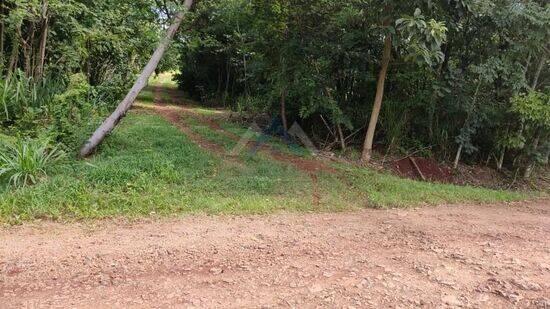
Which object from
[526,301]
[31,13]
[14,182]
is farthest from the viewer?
[31,13]

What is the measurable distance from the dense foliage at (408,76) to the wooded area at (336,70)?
0.02 metres

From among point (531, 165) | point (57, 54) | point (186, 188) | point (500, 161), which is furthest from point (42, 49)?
point (531, 165)

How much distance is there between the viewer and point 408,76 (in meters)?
8.11

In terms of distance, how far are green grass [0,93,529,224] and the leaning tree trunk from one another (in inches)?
7.8

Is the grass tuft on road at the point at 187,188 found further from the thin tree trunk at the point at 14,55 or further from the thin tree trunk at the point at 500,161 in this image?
the thin tree trunk at the point at 14,55

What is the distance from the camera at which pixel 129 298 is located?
2863 millimetres

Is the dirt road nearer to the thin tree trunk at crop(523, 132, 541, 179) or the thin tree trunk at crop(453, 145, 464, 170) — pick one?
the thin tree trunk at crop(453, 145, 464, 170)

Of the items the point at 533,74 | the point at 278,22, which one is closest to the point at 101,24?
the point at 278,22

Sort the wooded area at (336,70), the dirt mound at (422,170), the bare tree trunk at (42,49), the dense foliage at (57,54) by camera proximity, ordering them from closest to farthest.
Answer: the dense foliage at (57,54)
the wooded area at (336,70)
the bare tree trunk at (42,49)
the dirt mound at (422,170)

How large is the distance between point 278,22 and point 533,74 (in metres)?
4.88

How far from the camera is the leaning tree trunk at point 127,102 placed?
20.1 feet

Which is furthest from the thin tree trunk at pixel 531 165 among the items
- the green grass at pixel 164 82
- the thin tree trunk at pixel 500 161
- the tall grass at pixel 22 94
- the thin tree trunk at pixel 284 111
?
the green grass at pixel 164 82

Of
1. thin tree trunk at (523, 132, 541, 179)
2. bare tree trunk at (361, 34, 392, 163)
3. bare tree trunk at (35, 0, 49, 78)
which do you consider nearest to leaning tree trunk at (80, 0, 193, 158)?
bare tree trunk at (35, 0, 49, 78)

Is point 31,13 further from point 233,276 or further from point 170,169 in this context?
point 233,276
